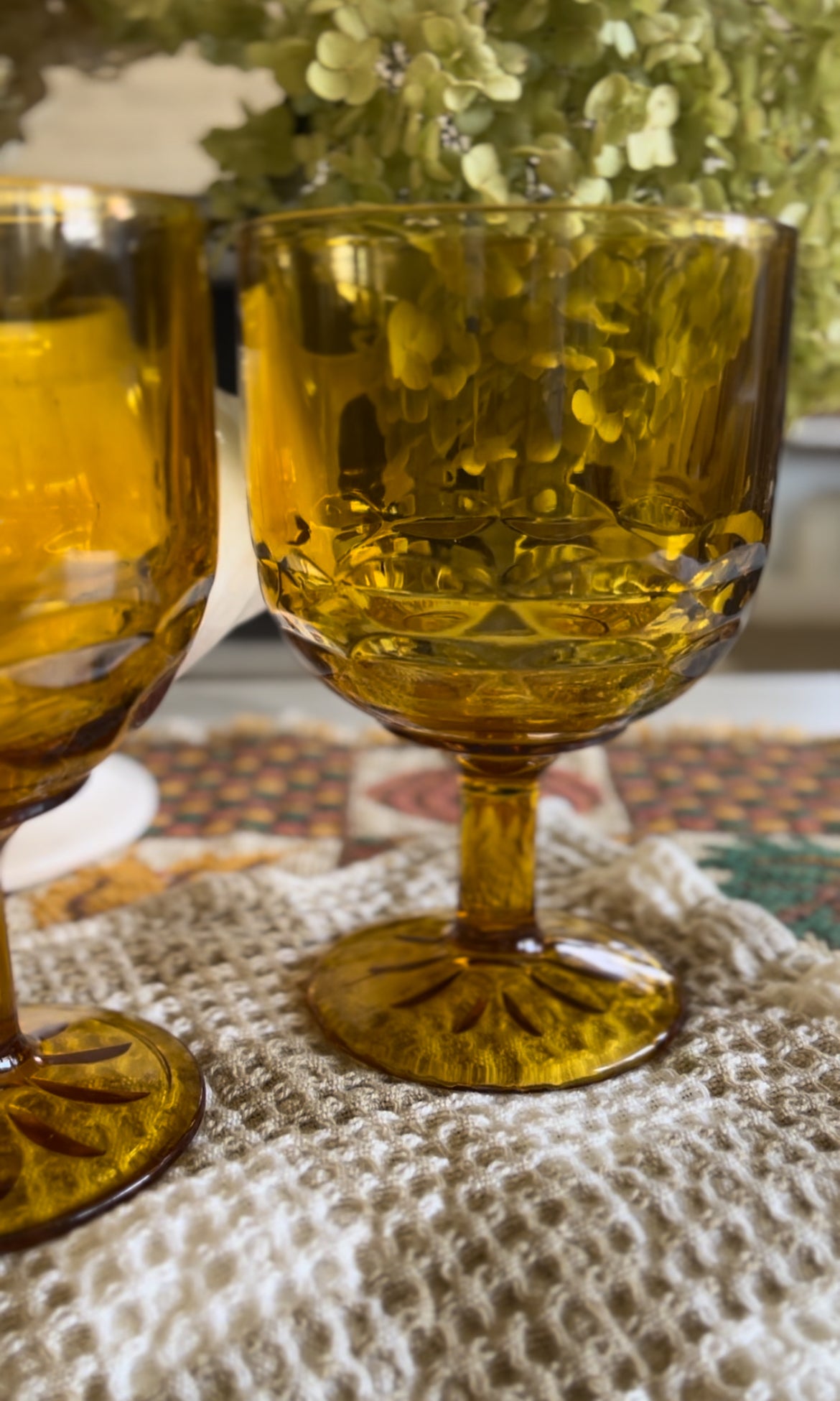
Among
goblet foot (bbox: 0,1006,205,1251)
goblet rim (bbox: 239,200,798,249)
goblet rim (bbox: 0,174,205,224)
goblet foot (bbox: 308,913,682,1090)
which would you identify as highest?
goblet rim (bbox: 0,174,205,224)

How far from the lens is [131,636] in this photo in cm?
31

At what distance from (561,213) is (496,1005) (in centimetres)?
24

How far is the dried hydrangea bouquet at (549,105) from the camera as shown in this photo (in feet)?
1.54

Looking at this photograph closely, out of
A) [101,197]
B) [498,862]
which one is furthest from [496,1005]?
[101,197]

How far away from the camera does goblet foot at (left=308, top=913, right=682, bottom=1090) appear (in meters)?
0.36

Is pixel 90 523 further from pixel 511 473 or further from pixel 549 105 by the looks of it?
pixel 549 105

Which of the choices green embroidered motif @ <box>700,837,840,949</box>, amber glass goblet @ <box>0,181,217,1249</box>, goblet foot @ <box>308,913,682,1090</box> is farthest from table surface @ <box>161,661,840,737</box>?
amber glass goblet @ <box>0,181,217,1249</box>

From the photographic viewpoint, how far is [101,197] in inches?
10.5

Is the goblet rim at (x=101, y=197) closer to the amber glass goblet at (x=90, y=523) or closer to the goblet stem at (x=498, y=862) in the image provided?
the amber glass goblet at (x=90, y=523)

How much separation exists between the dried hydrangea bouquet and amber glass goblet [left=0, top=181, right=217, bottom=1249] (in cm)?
22

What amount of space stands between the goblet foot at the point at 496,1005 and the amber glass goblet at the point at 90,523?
69 mm

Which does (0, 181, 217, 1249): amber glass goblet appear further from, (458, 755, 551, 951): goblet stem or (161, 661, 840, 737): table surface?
(161, 661, 840, 737): table surface

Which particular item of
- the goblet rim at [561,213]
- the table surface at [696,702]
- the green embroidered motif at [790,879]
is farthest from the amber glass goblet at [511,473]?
the table surface at [696,702]

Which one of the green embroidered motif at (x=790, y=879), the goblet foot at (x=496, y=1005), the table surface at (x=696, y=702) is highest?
the goblet foot at (x=496, y=1005)
